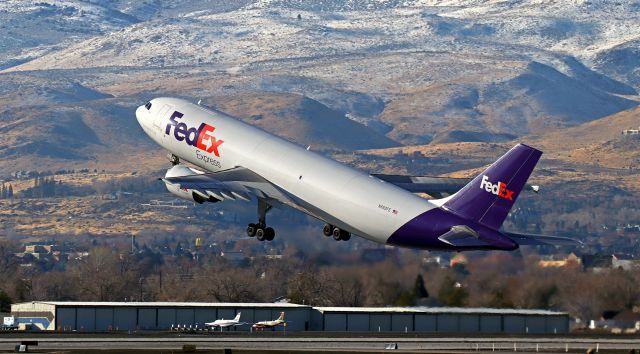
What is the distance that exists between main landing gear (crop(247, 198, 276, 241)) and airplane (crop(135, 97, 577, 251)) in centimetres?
7

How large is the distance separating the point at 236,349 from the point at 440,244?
98.1ft

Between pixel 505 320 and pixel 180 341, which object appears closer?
pixel 180 341

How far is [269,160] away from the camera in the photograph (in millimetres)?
129875

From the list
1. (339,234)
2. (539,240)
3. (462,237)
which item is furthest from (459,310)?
(462,237)

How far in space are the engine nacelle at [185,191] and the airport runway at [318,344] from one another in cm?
1239

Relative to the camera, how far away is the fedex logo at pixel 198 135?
135000mm

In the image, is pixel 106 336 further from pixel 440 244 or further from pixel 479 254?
pixel 440 244

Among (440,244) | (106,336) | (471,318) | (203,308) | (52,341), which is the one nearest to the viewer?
(440,244)

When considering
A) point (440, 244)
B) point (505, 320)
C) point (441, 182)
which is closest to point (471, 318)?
point (505, 320)

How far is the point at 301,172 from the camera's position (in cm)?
12656

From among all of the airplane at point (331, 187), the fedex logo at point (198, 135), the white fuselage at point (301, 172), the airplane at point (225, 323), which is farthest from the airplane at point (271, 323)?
the fedex logo at point (198, 135)

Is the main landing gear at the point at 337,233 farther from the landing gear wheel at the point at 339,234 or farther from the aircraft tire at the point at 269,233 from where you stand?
the aircraft tire at the point at 269,233

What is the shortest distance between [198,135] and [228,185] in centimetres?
1004

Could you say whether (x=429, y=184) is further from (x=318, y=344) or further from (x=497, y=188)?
(x=318, y=344)
